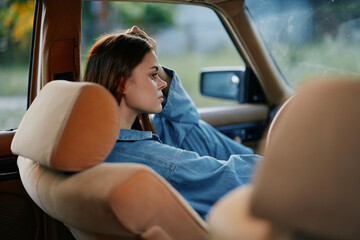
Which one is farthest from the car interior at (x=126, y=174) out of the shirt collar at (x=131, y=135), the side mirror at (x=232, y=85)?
the side mirror at (x=232, y=85)

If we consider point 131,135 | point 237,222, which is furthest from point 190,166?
point 237,222

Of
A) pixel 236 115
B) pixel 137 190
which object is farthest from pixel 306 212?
pixel 236 115

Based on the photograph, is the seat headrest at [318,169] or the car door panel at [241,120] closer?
the seat headrest at [318,169]

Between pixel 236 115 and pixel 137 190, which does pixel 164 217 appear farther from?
pixel 236 115

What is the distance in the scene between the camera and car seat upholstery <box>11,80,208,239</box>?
1.20m

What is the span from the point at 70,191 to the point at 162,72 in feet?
4.26

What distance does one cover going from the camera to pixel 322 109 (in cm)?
81

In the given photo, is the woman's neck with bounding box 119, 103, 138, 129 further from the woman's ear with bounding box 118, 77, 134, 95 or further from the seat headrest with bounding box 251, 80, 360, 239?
the seat headrest with bounding box 251, 80, 360, 239

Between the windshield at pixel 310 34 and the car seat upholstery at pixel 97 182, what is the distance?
2.11 meters

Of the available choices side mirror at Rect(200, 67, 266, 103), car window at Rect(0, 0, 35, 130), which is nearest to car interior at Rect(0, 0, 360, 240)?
car window at Rect(0, 0, 35, 130)

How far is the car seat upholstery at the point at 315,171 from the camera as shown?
0.77 m

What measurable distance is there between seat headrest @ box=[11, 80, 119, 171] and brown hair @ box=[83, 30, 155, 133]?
21.3 inches

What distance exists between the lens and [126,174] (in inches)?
47.9

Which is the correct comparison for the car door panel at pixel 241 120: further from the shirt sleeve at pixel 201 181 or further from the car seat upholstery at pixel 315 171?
the car seat upholstery at pixel 315 171
